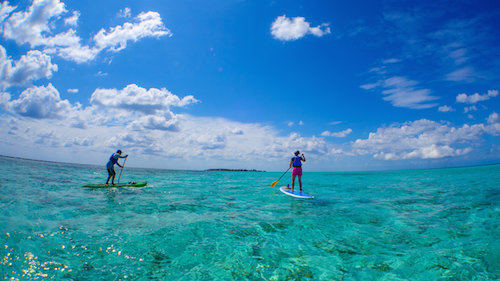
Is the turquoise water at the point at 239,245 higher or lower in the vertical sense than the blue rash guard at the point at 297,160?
lower

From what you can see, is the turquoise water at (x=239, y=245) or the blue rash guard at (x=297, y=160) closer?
the turquoise water at (x=239, y=245)

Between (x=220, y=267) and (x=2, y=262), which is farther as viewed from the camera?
(x=220, y=267)

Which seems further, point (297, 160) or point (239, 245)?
point (297, 160)

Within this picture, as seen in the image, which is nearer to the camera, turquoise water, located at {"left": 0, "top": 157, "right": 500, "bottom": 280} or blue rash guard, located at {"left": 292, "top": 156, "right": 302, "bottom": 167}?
turquoise water, located at {"left": 0, "top": 157, "right": 500, "bottom": 280}

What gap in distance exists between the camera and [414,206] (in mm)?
14383

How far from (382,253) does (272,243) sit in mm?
3564

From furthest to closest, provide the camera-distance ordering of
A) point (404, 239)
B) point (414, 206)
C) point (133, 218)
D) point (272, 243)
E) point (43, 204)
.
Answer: point (414, 206) < point (43, 204) < point (133, 218) < point (404, 239) < point (272, 243)

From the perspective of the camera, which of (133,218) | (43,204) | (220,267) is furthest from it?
(43,204)

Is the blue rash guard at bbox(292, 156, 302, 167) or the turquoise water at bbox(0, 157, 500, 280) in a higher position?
the blue rash guard at bbox(292, 156, 302, 167)

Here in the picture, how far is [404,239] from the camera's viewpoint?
318 inches

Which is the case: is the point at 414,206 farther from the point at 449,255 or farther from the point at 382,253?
the point at 382,253

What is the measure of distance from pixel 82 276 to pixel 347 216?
11.7 metres

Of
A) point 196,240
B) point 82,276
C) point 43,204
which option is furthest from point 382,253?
point 43,204

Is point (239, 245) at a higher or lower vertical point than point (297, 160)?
lower
